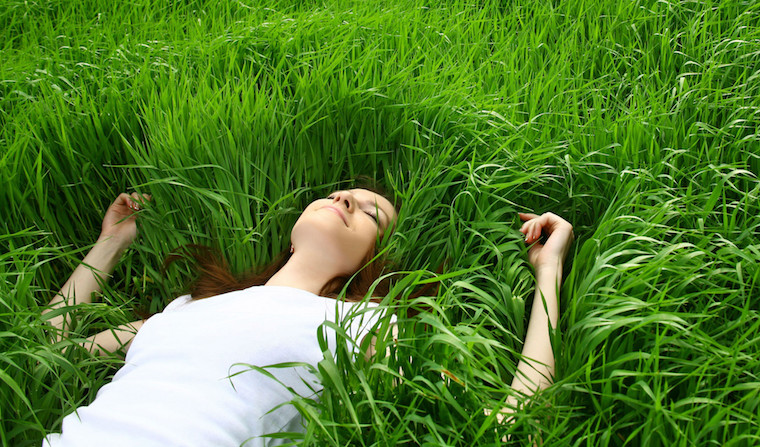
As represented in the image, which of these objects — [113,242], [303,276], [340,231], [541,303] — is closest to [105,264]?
[113,242]

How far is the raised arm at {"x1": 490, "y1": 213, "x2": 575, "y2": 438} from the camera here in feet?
4.56

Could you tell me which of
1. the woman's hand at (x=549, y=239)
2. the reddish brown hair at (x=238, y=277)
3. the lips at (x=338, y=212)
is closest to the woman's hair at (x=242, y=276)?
the reddish brown hair at (x=238, y=277)

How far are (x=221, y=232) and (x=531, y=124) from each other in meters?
1.15

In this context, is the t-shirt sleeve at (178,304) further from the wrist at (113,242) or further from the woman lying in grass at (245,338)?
the wrist at (113,242)

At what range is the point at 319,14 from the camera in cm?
277

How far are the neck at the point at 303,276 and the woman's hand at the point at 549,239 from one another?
2.01 ft

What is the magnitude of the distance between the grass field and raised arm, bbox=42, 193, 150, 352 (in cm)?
5

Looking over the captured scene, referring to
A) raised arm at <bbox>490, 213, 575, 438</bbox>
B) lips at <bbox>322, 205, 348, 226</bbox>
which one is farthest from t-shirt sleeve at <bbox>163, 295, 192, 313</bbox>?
raised arm at <bbox>490, 213, 575, 438</bbox>

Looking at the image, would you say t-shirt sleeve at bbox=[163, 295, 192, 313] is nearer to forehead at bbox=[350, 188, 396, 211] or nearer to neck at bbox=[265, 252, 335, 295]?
neck at bbox=[265, 252, 335, 295]

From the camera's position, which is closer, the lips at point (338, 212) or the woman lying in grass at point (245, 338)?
the woman lying in grass at point (245, 338)

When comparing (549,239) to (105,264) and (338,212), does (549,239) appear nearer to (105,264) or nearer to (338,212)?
(338,212)

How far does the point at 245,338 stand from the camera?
1434 mm

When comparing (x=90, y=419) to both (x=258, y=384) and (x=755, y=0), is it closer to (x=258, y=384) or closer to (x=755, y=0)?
(x=258, y=384)

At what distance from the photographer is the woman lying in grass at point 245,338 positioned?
1.32 meters
